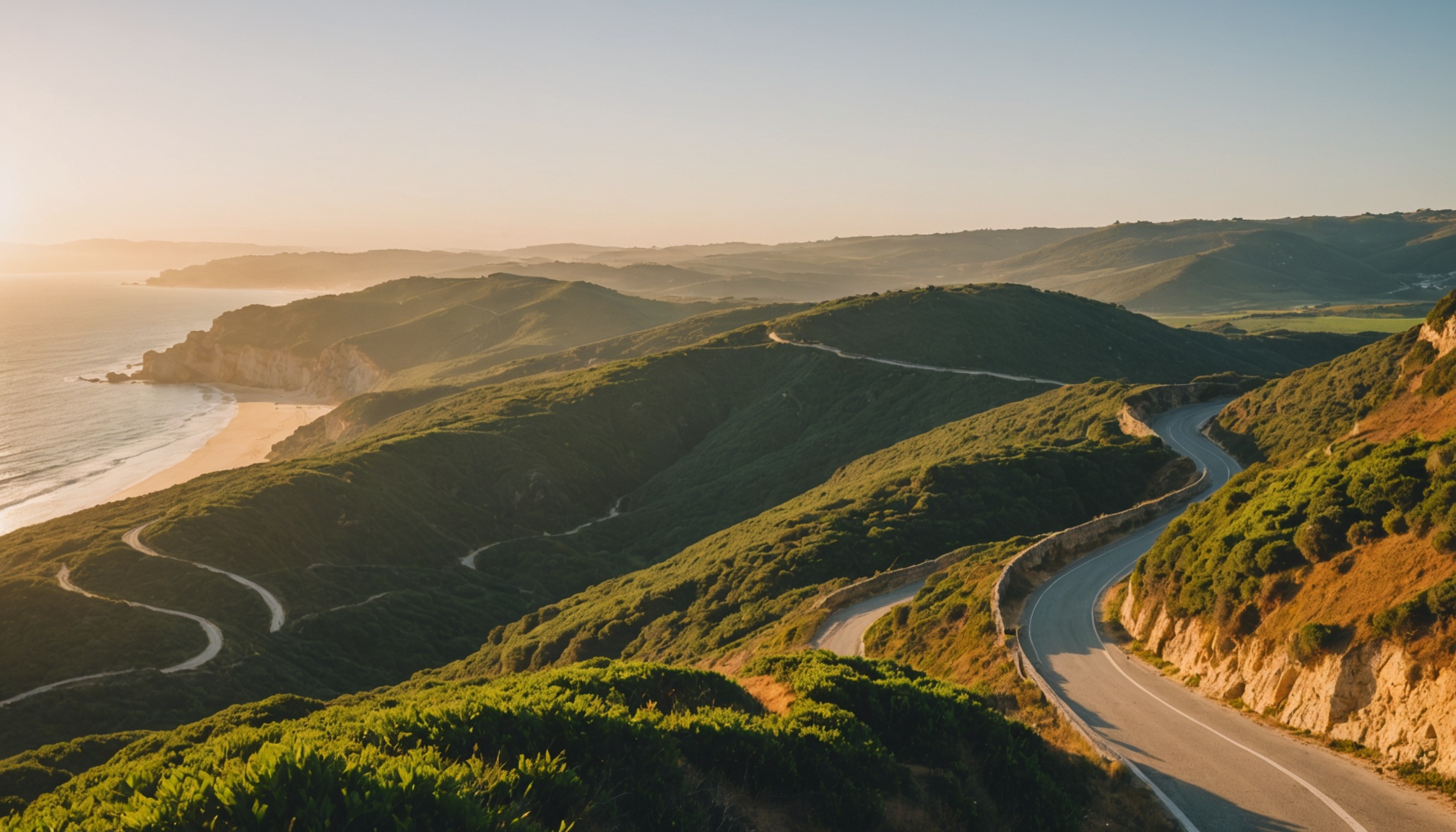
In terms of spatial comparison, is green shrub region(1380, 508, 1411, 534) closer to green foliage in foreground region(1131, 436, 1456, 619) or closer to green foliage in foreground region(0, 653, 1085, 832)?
green foliage in foreground region(1131, 436, 1456, 619)

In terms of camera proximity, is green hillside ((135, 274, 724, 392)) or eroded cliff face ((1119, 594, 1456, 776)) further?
green hillside ((135, 274, 724, 392))

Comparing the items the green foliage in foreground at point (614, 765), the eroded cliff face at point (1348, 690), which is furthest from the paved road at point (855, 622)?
the eroded cliff face at point (1348, 690)

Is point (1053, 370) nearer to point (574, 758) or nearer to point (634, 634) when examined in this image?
point (634, 634)

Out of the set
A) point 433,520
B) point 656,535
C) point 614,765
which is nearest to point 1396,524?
point 614,765

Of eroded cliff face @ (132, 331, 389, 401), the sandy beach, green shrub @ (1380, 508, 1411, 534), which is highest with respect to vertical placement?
green shrub @ (1380, 508, 1411, 534)

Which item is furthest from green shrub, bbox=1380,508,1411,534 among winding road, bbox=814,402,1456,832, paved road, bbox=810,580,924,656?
paved road, bbox=810,580,924,656

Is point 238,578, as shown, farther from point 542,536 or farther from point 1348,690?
point 1348,690
